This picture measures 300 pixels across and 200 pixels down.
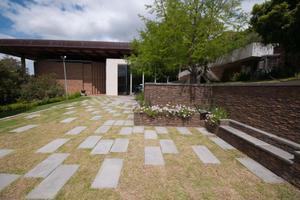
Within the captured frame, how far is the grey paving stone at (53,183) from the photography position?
2.28 meters

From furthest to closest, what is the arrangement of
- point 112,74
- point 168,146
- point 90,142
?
point 112,74, point 90,142, point 168,146

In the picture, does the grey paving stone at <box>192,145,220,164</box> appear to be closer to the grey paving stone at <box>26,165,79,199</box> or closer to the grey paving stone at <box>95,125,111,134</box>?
the grey paving stone at <box>26,165,79,199</box>

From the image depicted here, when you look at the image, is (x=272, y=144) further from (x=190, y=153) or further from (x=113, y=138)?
(x=113, y=138)

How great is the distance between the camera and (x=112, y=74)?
61.2 ft

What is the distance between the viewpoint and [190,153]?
3834mm

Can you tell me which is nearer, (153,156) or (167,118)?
(153,156)

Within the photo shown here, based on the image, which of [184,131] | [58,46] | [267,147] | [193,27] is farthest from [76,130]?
[58,46]

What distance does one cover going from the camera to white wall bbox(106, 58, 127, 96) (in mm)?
18516

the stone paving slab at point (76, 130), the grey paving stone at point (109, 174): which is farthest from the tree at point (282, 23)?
the stone paving slab at point (76, 130)

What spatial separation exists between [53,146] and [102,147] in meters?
1.24

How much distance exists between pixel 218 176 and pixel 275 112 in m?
2.20

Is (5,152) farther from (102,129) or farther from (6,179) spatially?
(102,129)

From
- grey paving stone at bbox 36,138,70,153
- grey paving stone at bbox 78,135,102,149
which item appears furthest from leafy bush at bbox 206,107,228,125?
grey paving stone at bbox 36,138,70,153

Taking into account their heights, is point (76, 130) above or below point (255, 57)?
below
